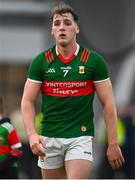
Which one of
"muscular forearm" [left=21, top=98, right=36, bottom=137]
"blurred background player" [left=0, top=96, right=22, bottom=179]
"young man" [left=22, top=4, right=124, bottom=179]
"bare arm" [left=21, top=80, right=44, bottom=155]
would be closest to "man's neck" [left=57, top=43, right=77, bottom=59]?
"young man" [left=22, top=4, right=124, bottom=179]

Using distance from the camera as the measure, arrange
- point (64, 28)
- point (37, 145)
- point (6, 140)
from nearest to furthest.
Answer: point (37, 145) < point (64, 28) < point (6, 140)

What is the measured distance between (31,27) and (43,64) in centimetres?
1360

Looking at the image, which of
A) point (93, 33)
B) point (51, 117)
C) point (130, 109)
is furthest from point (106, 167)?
point (51, 117)

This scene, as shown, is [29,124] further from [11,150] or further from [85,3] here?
[85,3]

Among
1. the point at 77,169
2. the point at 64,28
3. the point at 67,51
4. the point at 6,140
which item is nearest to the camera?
the point at 77,169

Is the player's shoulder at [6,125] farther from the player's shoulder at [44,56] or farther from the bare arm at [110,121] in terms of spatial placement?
the bare arm at [110,121]

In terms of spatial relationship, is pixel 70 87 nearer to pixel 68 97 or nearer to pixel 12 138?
pixel 68 97

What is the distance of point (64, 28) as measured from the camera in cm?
828

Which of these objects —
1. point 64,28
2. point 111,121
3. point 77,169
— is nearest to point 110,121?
point 111,121

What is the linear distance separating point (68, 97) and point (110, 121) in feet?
1.44

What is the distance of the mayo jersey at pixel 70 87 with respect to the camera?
8.30 metres

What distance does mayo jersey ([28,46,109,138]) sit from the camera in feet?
27.2

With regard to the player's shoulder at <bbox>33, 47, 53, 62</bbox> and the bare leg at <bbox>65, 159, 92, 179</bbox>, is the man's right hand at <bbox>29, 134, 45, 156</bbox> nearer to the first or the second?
the bare leg at <bbox>65, 159, 92, 179</bbox>

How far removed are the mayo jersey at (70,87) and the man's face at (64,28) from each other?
0.62 feet
